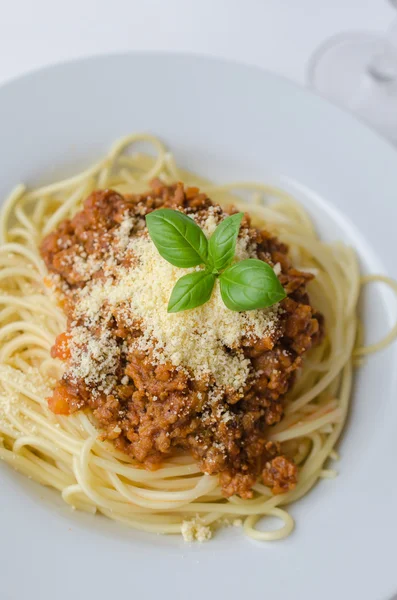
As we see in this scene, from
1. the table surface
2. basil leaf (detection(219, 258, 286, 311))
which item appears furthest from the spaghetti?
the table surface

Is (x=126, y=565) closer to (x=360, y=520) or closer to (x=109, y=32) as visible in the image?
(x=360, y=520)

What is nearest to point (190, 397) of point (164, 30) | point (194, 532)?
point (194, 532)

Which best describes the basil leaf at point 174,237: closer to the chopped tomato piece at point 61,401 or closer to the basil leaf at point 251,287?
the basil leaf at point 251,287

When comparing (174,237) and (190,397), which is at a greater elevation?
(174,237)

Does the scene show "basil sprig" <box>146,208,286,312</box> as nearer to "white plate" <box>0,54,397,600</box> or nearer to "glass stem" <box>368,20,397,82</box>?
"white plate" <box>0,54,397,600</box>

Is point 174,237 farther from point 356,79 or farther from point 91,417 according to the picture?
point 356,79

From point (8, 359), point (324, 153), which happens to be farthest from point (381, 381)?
point (8, 359)
